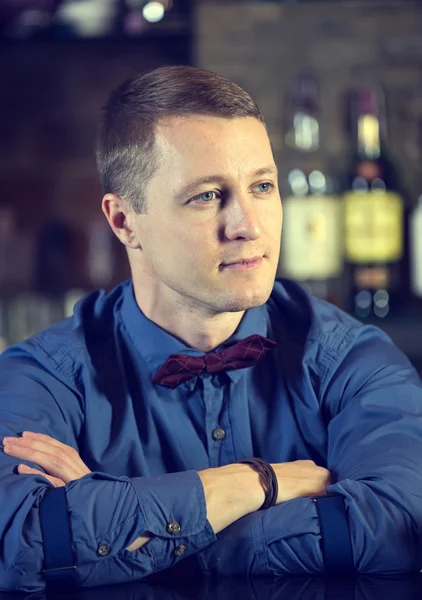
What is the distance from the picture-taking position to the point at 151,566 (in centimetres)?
119

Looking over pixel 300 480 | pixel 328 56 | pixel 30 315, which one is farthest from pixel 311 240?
pixel 300 480

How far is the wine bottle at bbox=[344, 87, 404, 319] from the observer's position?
262cm

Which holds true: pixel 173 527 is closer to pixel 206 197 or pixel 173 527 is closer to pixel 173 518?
pixel 173 518

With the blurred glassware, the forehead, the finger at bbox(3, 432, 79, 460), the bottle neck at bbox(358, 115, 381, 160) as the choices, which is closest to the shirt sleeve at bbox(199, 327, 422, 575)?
the finger at bbox(3, 432, 79, 460)

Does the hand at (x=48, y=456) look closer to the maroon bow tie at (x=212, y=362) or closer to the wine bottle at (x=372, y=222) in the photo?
the maroon bow tie at (x=212, y=362)

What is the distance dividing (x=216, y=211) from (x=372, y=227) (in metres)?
1.33

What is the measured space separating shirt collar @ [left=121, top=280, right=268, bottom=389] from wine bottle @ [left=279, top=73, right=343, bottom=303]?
3.75ft

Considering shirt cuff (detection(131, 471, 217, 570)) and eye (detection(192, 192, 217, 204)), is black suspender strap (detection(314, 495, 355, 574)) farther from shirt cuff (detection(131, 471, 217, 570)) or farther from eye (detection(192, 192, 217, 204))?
eye (detection(192, 192, 217, 204))

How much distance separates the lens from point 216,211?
1348mm

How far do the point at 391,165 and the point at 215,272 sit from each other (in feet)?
4.92

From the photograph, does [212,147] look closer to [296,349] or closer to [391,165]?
[296,349]

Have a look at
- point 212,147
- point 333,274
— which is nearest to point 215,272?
point 212,147

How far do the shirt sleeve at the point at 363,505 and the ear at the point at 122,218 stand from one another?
0.39 m

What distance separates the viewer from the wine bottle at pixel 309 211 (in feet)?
8.63
